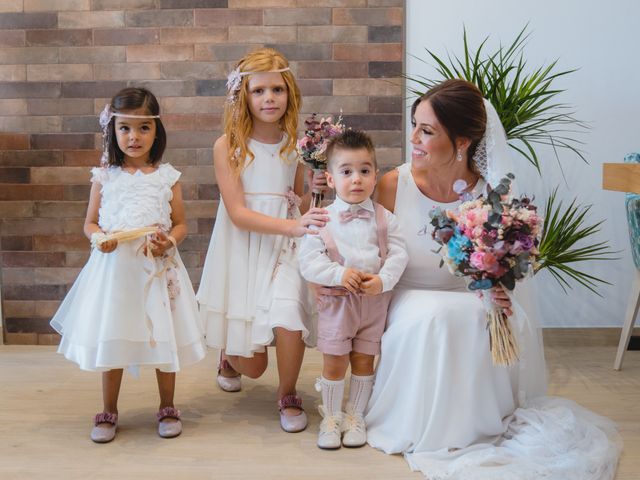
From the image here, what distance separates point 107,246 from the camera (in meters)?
2.60

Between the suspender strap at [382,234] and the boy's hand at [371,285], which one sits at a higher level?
the suspender strap at [382,234]

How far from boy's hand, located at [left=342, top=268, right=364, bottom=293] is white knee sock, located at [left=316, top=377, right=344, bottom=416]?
408mm

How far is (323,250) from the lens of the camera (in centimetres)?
264

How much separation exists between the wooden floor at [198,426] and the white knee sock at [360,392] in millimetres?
161

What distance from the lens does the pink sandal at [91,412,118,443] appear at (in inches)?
105

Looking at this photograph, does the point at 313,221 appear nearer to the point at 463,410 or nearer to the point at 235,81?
the point at 235,81

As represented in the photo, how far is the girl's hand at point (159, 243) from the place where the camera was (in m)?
2.69

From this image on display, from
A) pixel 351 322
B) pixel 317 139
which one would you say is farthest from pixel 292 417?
pixel 317 139

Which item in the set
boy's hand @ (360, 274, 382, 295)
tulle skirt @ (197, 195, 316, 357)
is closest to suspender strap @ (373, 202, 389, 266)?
boy's hand @ (360, 274, 382, 295)

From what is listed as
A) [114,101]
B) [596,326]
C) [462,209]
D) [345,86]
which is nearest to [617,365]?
[596,326]

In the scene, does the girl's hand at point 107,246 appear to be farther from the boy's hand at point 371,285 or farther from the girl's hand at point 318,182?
the boy's hand at point 371,285

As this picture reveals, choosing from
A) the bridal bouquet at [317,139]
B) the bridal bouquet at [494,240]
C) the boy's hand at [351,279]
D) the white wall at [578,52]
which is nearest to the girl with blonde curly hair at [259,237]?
the bridal bouquet at [317,139]

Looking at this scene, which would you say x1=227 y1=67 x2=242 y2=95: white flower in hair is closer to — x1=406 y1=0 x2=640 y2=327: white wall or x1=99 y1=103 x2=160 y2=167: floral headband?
x1=99 y1=103 x2=160 y2=167: floral headband

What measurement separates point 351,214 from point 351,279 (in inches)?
11.1
